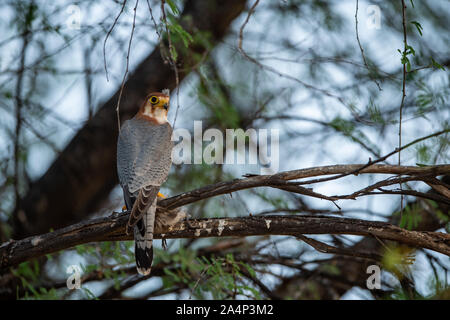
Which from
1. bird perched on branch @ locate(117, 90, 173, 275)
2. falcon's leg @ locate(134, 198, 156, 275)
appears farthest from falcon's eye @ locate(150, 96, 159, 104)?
falcon's leg @ locate(134, 198, 156, 275)

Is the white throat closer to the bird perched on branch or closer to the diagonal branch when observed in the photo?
the bird perched on branch

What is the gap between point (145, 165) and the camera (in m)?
3.86

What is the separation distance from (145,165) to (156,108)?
955mm

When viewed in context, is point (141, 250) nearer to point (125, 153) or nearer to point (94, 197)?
point (125, 153)

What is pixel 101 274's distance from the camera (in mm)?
4781

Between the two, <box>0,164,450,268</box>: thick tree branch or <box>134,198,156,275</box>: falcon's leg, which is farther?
<box>134,198,156,275</box>: falcon's leg

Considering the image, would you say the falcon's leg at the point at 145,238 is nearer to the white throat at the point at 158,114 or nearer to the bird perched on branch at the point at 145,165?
the bird perched on branch at the point at 145,165

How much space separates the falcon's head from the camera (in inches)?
183

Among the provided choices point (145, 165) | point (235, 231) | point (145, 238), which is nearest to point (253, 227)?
point (235, 231)

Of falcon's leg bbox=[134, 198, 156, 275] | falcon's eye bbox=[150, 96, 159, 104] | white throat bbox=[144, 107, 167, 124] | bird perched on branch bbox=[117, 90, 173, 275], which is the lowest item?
falcon's leg bbox=[134, 198, 156, 275]

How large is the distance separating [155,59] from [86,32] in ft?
4.43

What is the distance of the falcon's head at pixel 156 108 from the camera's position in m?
4.65
